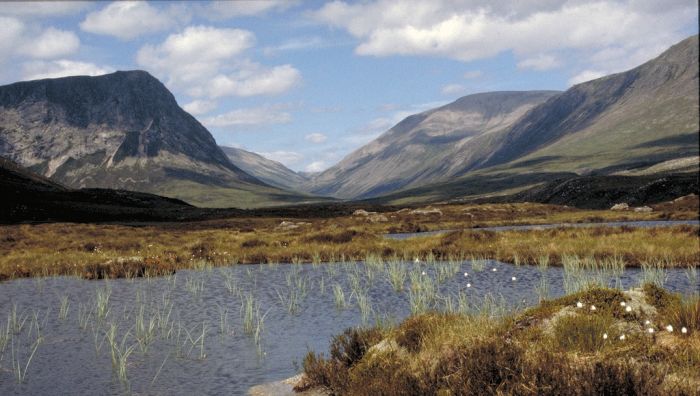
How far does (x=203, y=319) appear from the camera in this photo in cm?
2014

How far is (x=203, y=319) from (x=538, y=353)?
528 inches

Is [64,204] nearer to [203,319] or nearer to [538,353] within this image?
[203,319]

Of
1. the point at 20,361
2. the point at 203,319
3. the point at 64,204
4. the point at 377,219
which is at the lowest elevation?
the point at 377,219

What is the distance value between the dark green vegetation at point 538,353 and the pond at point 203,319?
2102 mm

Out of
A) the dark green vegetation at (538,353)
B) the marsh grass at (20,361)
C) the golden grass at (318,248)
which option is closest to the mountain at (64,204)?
the golden grass at (318,248)

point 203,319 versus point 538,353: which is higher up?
point 538,353

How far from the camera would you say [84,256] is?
41.4 m

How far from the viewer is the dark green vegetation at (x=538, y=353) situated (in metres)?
8.68

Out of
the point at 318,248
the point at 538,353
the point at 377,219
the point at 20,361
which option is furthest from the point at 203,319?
the point at 377,219

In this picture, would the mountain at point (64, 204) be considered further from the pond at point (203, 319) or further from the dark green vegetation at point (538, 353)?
the dark green vegetation at point (538, 353)

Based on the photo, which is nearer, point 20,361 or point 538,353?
point 538,353

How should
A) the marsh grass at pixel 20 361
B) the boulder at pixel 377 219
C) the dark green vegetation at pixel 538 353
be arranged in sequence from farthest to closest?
the boulder at pixel 377 219
the marsh grass at pixel 20 361
the dark green vegetation at pixel 538 353

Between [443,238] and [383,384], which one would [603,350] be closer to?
[383,384]

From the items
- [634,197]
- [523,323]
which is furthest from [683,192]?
[523,323]
